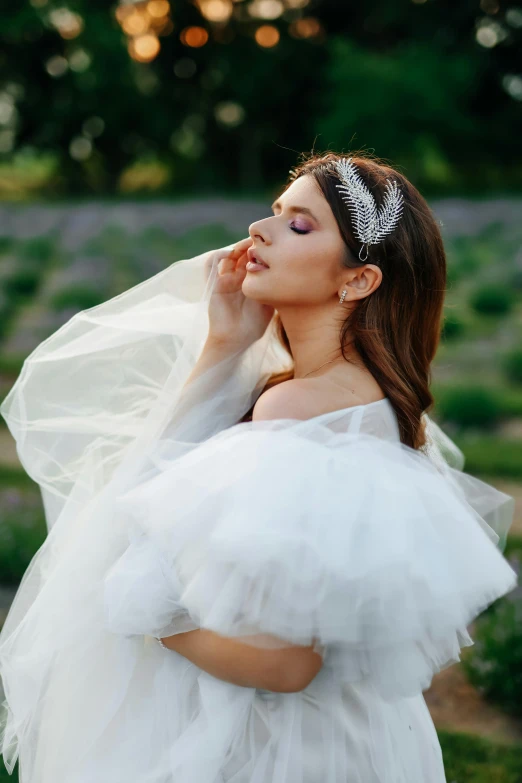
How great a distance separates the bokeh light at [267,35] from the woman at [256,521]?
23.1 meters

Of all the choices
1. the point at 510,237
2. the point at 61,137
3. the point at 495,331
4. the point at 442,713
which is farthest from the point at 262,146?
the point at 442,713

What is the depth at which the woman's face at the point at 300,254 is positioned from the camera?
6.50 ft

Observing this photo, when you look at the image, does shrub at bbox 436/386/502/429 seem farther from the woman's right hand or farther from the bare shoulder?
the bare shoulder

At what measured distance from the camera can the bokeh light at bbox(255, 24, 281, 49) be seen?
23438 mm

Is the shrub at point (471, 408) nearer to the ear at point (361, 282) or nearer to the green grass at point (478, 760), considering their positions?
the green grass at point (478, 760)

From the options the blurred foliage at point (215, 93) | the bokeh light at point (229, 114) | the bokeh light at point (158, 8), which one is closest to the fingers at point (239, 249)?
the blurred foliage at point (215, 93)

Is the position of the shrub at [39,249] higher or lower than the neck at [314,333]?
lower

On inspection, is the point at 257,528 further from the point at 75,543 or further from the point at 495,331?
the point at 495,331

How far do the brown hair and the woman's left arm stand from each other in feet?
2.12

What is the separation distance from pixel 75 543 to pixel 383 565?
32.4 inches

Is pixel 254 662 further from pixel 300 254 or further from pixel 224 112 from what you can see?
pixel 224 112

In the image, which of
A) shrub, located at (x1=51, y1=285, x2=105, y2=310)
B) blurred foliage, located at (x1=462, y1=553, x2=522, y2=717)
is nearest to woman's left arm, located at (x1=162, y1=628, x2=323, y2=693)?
blurred foliage, located at (x1=462, y1=553, x2=522, y2=717)

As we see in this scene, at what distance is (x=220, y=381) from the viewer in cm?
223

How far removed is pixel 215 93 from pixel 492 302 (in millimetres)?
16755
